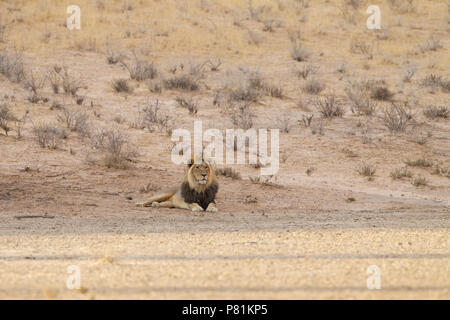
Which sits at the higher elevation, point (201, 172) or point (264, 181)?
point (201, 172)

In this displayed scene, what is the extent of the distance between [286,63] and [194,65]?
309 cm

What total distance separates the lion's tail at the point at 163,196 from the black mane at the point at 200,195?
0.31 metres

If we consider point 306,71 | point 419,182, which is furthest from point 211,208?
point 306,71

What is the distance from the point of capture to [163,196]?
520 inches

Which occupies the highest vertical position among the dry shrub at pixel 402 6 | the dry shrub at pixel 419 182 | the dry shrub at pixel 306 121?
the dry shrub at pixel 402 6

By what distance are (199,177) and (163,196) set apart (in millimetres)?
822

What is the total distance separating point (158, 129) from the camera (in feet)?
61.8

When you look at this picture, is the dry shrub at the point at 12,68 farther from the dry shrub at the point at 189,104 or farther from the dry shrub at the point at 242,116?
the dry shrub at the point at 242,116

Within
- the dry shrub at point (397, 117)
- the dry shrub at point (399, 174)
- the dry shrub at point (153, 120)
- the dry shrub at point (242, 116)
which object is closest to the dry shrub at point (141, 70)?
the dry shrub at point (153, 120)

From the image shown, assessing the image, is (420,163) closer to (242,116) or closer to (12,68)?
(242,116)

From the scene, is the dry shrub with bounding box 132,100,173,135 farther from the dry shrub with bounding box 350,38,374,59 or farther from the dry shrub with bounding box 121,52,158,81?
the dry shrub with bounding box 350,38,374,59

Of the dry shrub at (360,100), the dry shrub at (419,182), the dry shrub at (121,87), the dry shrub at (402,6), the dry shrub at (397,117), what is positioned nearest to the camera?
the dry shrub at (419,182)

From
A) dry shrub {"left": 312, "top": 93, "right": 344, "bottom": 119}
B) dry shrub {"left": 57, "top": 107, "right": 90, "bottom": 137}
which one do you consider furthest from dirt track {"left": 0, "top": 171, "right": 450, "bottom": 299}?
dry shrub {"left": 312, "top": 93, "right": 344, "bottom": 119}

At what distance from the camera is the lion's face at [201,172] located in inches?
501
